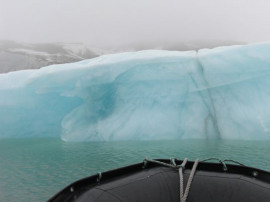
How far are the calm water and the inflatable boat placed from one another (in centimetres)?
177

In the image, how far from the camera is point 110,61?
725 centimetres

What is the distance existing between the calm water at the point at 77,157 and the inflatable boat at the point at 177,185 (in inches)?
69.7

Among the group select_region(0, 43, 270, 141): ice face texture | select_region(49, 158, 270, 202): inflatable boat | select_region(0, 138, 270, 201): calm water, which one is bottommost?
select_region(0, 138, 270, 201): calm water

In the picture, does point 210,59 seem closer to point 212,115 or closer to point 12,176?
point 212,115

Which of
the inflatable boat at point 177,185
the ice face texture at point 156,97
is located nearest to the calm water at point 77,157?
the ice face texture at point 156,97

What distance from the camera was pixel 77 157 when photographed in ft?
16.4

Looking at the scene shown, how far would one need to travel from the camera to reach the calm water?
3547 millimetres

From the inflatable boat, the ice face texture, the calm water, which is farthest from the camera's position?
the ice face texture

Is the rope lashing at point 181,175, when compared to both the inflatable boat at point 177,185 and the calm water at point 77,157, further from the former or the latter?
the calm water at point 77,157

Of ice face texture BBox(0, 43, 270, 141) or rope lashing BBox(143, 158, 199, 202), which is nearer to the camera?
rope lashing BBox(143, 158, 199, 202)

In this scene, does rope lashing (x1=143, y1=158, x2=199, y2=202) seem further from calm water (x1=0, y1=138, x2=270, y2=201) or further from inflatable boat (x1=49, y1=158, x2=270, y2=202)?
calm water (x1=0, y1=138, x2=270, y2=201)

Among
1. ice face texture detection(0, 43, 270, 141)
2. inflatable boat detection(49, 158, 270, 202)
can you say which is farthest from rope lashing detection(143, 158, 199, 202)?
ice face texture detection(0, 43, 270, 141)

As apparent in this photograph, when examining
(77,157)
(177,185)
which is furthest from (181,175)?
(77,157)

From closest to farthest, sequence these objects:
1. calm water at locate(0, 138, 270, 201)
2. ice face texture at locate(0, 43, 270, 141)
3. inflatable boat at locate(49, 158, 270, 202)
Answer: inflatable boat at locate(49, 158, 270, 202), calm water at locate(0, 138, 270, 201), ice face texture at locate(0, 43, 270, 141)
